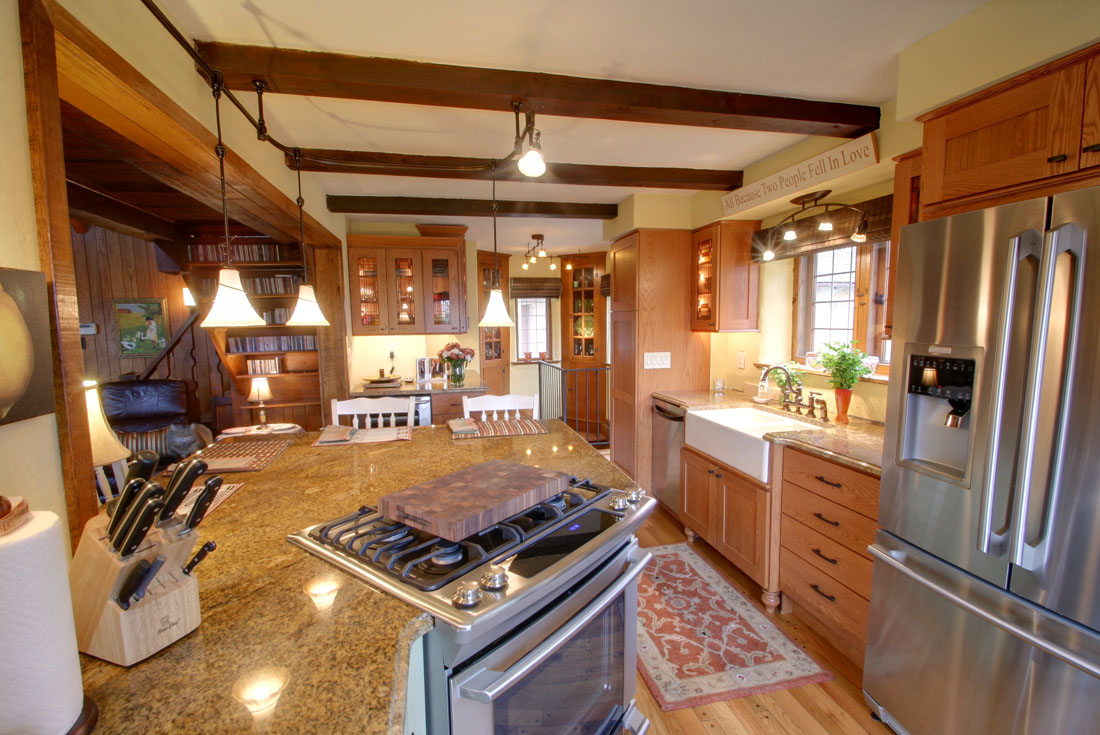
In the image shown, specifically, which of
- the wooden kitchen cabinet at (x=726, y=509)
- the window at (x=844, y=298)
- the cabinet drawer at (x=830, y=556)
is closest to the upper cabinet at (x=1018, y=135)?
the window at (x=844, y=298)

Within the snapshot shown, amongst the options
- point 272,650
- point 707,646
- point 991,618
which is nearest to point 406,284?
point 707,646

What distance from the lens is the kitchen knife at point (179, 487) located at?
31.2 inches

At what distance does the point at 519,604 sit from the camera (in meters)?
0.93

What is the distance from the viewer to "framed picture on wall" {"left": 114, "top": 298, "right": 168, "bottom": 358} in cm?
518

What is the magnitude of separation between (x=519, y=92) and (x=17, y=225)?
1.61 m

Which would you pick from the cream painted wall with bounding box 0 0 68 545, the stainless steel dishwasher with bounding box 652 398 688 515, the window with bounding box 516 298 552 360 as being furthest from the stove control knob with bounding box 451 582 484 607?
the window with bounding box 516 298 552 360

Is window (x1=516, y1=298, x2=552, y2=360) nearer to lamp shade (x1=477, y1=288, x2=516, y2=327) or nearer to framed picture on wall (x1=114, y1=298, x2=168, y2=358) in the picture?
framed picture on wall (x1=114, y1=298, x2=168, y2=358)

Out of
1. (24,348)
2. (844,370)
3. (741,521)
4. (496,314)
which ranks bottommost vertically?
(741,521)

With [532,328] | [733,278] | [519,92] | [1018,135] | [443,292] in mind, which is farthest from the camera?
[532,328]

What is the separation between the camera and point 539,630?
1039 mm

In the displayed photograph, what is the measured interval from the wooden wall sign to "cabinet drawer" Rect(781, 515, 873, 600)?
182 centimetres

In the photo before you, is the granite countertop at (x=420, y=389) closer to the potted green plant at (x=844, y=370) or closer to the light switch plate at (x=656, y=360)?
the light switch plate at (x=656, y=360)

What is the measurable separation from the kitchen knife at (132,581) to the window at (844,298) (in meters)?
2.87

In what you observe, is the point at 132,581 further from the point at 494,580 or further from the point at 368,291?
the point at 368,291
